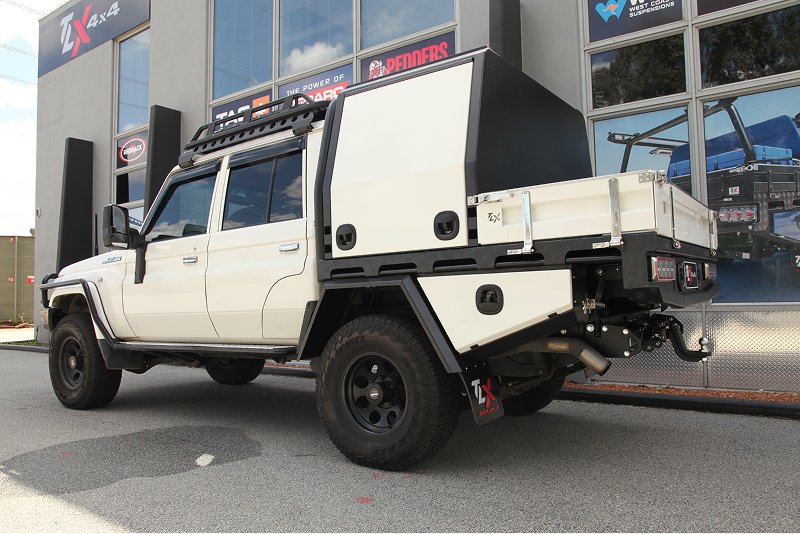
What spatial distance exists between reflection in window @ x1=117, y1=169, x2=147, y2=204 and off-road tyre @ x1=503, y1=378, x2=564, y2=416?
1160 cm

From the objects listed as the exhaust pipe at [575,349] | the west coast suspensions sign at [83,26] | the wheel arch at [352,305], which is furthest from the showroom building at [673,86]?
the west coast suspensions sign at [83,26]

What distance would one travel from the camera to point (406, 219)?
11.4ft

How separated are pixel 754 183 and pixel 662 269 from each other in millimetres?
4715

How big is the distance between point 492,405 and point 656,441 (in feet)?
5.39

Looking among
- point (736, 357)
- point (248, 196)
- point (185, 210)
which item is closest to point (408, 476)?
point (248, 196)

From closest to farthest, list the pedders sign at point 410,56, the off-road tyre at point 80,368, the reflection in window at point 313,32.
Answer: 1. the off-road tyre at point 80,368
2. the pedders sign at point 410,56
3. the reflection in window at point 313,32

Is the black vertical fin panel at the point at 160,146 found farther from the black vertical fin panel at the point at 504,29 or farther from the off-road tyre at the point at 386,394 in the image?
the off-road tyre at the point at 386,394

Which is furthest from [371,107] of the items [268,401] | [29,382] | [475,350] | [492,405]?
[29,382]

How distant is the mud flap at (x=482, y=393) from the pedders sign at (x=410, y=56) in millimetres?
5899

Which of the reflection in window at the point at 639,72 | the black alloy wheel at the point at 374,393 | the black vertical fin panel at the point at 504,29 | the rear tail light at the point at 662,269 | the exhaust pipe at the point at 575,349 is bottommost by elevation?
the black alloy wheel at the point at 374,393

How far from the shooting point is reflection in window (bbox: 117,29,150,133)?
534 inches

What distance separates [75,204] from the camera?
14195mm

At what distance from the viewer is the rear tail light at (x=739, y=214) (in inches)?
252

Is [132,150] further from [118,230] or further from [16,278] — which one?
[16,278]
